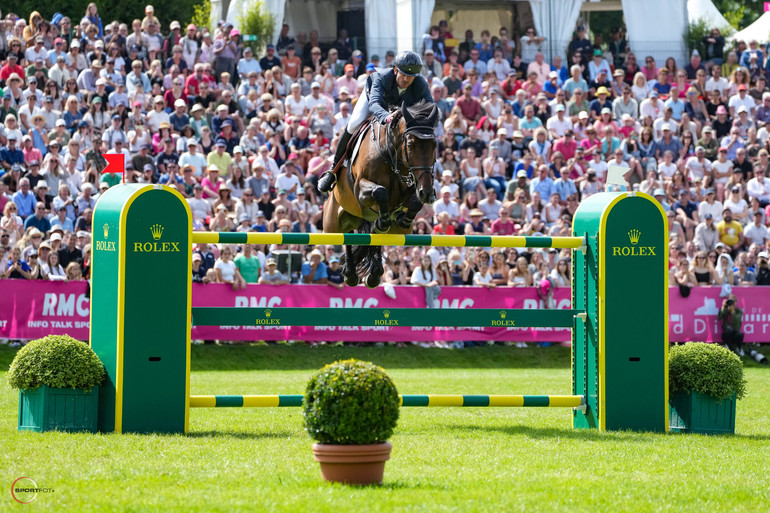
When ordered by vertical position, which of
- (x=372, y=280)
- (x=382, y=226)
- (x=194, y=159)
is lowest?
(x=372, y=280)

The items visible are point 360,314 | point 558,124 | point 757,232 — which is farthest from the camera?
point 558,124

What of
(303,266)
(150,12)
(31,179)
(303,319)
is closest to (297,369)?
(303,266)

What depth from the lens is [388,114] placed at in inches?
388

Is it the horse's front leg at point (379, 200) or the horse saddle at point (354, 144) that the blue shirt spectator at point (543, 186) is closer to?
the horse saddle at point (354, 144)

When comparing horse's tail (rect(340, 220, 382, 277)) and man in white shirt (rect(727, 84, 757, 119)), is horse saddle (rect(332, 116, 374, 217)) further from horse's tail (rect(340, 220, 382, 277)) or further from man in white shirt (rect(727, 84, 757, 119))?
man in white shirt (rect(727, 84, 757, 119))

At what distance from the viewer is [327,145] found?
2161cm

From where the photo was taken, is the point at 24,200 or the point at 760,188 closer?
the point at 24,200

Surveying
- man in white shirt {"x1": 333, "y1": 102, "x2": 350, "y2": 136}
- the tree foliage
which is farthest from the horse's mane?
the tree foliage

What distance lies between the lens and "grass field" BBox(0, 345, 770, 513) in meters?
6.20

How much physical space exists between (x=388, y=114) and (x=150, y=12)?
49.3 ft

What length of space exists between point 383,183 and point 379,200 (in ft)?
0.87

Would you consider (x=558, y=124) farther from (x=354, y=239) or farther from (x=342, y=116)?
(x=354, y=239)

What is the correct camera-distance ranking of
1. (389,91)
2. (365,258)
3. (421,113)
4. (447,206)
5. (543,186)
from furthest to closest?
(543,186) < (447,206) < (365,258) < (389,91) < (421,113)

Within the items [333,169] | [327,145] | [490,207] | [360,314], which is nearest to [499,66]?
[327,145]
